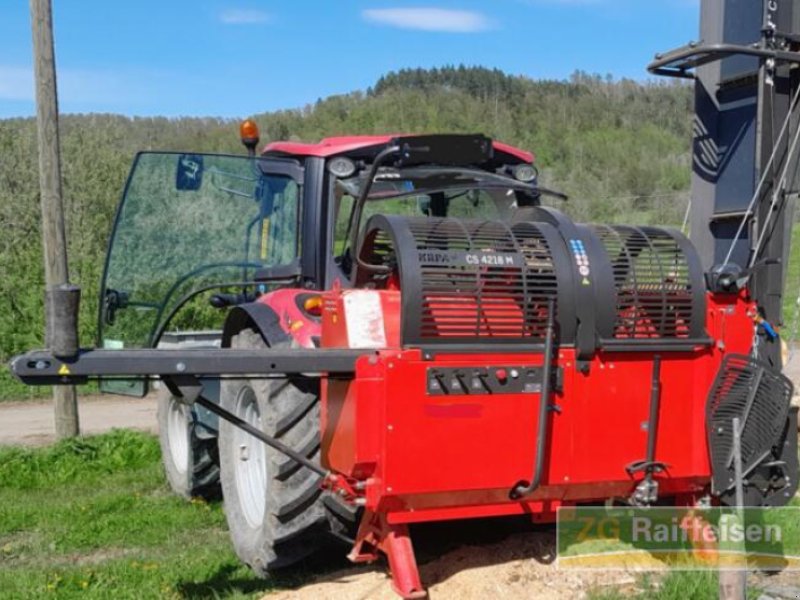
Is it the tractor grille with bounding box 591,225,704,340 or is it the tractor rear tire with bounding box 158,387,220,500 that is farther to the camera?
the tractor rear tire with bounding box 158,387,220,500

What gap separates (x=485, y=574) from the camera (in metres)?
3.98

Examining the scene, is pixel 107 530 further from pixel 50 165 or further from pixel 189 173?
pixel 50 165

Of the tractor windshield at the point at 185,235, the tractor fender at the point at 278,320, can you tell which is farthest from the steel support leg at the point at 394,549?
the tractor windshield at the point at 185,235

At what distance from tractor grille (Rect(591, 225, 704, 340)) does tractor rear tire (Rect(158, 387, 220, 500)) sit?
297 cm

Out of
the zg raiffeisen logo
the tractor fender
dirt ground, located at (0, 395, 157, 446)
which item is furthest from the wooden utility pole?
the zg raiffeisen logo

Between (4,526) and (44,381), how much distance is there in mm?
3031

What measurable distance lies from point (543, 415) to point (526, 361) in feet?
0.73

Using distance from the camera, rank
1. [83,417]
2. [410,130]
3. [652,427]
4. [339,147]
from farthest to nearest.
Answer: [410,130] → [83,417] → [339,147] → [652,427]

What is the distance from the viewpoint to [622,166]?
203 ft

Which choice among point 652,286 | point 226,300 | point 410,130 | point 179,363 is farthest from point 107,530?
point 410,130

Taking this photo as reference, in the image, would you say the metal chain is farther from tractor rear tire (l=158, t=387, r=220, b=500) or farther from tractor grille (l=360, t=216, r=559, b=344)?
tractor rear tire (l=158, t=387, r=220, b=500)

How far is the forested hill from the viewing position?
1600 cm

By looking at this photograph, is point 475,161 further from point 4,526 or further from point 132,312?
point 4,526

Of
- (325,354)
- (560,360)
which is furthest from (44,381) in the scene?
(560,360)
